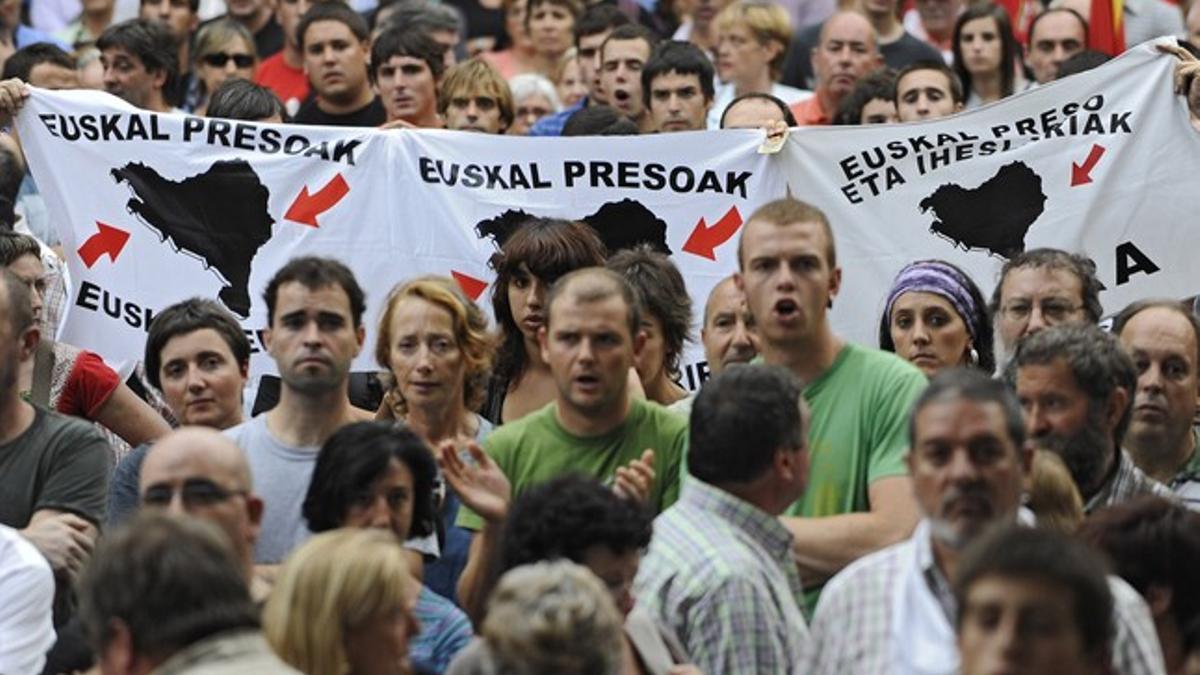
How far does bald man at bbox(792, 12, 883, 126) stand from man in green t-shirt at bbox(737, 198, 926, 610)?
6696 mm

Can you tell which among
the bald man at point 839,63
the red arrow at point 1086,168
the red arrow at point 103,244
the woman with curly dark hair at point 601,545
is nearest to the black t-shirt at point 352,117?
the bald man at point 839,63

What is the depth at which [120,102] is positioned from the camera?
1225 centimetres

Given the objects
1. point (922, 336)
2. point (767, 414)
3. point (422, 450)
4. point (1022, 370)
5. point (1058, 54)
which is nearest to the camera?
point (767, 414)

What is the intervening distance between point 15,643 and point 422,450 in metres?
1.20

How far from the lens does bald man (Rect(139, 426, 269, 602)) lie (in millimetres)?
7754

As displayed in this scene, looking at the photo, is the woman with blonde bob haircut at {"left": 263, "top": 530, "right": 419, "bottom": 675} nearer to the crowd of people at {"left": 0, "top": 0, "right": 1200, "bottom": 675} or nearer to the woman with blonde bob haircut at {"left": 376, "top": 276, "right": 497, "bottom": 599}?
the crowd of people at {"left": 0, "top": 0, "right": 1200, "bottom": 675}

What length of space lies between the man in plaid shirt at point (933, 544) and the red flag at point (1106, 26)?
8401 mm

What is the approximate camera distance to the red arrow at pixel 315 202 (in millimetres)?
12109

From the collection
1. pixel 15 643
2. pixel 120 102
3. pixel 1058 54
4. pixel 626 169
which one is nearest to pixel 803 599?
pixel 15 643

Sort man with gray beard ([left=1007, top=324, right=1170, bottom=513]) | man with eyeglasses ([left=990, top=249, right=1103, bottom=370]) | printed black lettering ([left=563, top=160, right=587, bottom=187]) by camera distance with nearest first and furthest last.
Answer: man with gray beard ([left=1007, top=324, right=1170, bottom=513]) → man with eyeglasses ([left=990, top=249, right=1103, bottom=370]) → printed black lettering ([left=563, top=160, right=587, bottom=187])

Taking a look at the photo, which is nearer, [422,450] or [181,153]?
[422,450]

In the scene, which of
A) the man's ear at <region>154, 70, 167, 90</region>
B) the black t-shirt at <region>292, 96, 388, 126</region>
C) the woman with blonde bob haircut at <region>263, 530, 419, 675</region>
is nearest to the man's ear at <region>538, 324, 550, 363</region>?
A: the woman with blonde bob haircut at <region>263, 530, 419, 675</region>

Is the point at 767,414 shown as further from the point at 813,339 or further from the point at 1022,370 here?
the point at 1022,370

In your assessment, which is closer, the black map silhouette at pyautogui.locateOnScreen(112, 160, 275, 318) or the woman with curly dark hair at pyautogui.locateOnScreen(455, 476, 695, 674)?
the woman with curly dark hair at pyautogui.locateOnScreen(455, 476, 695, 674)
